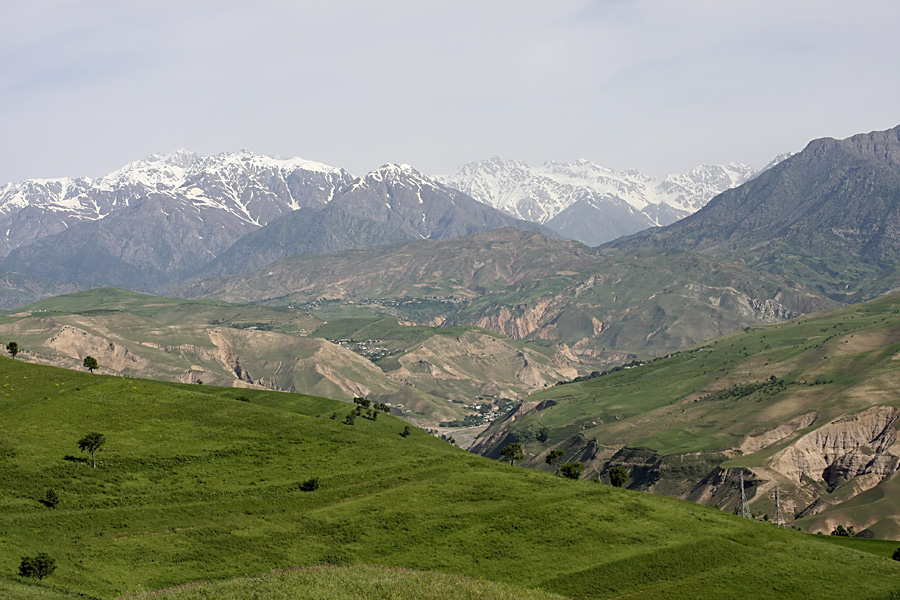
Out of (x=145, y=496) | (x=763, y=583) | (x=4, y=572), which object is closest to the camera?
(x=4, y=572)

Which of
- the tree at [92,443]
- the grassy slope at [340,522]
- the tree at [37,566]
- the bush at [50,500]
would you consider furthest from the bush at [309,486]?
the tree at [37,566]

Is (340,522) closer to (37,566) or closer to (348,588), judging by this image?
(348,588)

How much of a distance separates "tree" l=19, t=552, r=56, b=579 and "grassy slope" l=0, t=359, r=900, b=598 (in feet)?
6.45

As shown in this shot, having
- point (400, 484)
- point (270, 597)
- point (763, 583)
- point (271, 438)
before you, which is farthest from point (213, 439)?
point (763, 583)

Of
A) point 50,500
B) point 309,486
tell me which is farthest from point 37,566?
point 309,486

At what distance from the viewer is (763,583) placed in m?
133

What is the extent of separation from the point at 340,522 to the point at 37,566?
168ft

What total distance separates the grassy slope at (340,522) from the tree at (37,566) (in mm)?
1965

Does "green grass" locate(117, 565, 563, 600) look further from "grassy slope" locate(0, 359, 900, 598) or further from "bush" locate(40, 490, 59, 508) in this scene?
"bush" locate(40, 490, 59, 508)

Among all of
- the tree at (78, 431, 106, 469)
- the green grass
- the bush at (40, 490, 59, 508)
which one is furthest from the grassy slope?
the green grass

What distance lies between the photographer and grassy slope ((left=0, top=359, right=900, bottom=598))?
131 m

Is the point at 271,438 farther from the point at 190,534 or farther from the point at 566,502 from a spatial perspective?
the point at 566,502

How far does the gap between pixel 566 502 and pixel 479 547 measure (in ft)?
85.2

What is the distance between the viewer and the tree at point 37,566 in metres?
111
